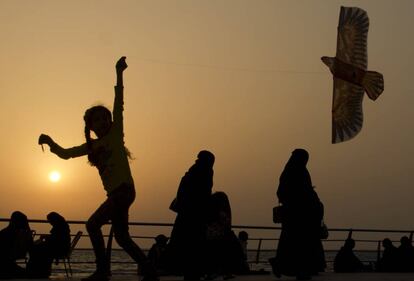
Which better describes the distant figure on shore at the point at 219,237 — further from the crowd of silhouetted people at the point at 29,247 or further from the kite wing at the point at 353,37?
the kite wing at the point at 353,37

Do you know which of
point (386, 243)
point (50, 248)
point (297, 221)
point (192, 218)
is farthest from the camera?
point (386, 243)

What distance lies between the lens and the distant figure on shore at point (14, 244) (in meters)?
8.87

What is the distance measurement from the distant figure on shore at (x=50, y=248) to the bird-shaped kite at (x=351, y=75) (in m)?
5.05

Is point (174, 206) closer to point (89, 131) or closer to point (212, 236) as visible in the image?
point (212, 236)

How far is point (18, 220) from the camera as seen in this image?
32.4 ft

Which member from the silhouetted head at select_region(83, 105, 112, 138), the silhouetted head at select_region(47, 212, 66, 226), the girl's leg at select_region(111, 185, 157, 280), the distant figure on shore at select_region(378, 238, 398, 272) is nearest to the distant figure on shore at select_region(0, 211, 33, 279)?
the silhouetted head at select_region(47, 212, 66, 226)

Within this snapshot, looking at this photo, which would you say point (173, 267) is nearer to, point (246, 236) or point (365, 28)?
point (246, 236)

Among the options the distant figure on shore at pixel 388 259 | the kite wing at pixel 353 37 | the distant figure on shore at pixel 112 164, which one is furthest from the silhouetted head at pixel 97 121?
the distant figure on shore at pixel 388 259

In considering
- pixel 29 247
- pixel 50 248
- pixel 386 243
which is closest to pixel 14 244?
pixel 29 247

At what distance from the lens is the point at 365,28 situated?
43.3ft

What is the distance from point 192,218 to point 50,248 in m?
2.74

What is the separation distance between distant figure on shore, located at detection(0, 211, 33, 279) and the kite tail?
6.43m

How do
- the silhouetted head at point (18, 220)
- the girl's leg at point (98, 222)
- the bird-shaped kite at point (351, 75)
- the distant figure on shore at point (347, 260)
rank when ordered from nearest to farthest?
the girl's leg at point (98, 222) < the silhouetted head at point (18, 220) < the bird-shaped kite at point (351, 75) < the distant figure on shore at point (347, 260)

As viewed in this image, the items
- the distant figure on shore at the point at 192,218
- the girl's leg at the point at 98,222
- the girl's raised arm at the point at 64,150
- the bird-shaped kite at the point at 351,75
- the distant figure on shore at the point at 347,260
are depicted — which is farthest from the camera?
the distant figure on shore at the point at 347,260
